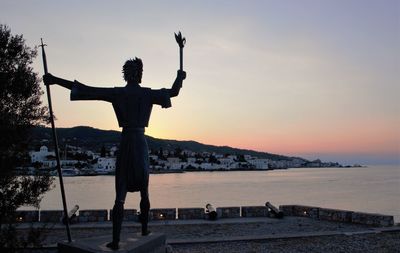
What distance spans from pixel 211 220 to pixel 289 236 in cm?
459

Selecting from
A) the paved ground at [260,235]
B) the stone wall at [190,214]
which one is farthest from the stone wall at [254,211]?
the stone wall at [190,214]

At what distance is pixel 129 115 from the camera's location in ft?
24.9

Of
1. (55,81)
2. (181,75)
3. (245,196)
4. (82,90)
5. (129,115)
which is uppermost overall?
(181,75)

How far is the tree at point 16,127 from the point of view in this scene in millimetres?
8922

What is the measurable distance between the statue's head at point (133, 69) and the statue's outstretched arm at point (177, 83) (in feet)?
2.02

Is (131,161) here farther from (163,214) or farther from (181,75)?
(163,214)

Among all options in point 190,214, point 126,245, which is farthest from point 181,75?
point 190,214

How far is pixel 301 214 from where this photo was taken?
57.4 ft

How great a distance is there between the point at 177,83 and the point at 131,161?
5.08 ft

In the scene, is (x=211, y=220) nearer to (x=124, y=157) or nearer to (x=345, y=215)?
(x=345, y=215)

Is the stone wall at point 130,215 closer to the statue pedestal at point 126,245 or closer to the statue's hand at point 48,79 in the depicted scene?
the statue pedestal at point 126,245

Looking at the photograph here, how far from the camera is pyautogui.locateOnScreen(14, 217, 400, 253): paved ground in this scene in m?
10.7

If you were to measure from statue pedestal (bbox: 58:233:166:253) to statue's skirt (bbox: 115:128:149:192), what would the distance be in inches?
35.1

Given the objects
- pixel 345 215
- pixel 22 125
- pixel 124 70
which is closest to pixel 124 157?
pixel 124 70
